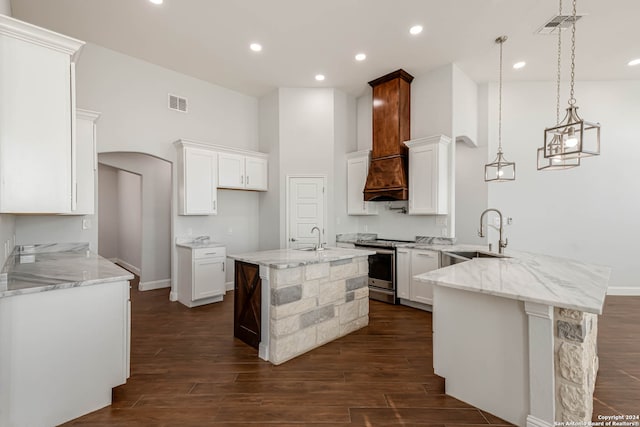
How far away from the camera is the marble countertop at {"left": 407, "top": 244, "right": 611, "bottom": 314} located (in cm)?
159

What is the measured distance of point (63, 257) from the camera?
3.21 metres

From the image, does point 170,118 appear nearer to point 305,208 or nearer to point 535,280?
point 305,208

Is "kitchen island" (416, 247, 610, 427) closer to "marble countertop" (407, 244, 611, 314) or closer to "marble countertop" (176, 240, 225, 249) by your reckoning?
"marble countertop" (407, 244, 611, 314)

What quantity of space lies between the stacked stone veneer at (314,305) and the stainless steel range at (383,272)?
3.56 feet

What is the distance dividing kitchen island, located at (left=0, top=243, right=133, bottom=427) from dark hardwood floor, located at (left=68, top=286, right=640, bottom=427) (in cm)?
19

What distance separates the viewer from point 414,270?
434 centimetres

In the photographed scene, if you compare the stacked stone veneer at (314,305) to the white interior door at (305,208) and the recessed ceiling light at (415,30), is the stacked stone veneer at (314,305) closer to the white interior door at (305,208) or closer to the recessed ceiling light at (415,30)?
the white interior door at (305,208)

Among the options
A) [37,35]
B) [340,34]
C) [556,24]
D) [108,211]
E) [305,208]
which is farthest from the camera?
[108,211]

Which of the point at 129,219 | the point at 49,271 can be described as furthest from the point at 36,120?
the point at 129,219

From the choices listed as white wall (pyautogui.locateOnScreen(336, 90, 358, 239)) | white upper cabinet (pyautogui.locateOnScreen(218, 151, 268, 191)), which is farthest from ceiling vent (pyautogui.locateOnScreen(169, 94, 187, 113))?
white wall (pyautogui.locateOnScreen(336, 90, 358, 239))

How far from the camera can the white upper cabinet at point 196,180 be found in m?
4.56

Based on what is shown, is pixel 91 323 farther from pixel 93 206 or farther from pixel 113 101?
pixel 113 101

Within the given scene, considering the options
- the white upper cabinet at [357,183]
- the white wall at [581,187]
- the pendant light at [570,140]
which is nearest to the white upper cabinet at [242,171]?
the white upper cabinet at [357,183]

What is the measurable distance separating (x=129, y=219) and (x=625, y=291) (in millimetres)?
9926
